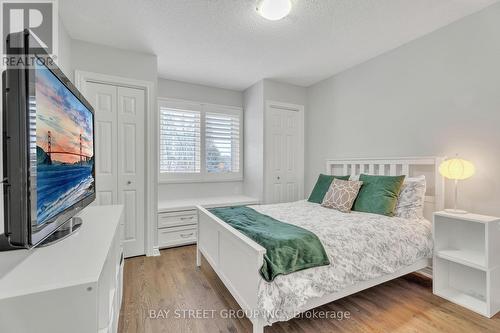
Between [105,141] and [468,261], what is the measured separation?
3.76 metres

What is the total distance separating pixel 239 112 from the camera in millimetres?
4359

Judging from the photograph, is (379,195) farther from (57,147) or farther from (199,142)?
(199,142)

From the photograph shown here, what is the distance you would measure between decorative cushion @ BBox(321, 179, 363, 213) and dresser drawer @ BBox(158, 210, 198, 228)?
72.5 inches

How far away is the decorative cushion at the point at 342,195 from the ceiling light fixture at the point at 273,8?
1.85m

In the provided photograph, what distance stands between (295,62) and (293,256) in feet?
8.51

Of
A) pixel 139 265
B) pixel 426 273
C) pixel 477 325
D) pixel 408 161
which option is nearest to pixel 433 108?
pixel 408 161

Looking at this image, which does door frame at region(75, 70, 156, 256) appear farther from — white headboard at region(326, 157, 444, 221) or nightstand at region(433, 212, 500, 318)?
nightstand at region(433, 212, 500, 318)

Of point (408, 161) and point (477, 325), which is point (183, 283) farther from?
point (408, 161)

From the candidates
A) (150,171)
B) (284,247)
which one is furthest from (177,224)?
(284,247)

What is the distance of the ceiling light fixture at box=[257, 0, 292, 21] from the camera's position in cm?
191

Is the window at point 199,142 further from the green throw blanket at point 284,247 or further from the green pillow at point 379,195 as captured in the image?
the green pillow at point 379,195

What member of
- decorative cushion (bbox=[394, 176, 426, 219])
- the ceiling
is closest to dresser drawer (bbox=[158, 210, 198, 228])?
the ceiling

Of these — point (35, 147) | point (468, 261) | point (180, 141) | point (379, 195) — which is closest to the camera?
point (35, 147)

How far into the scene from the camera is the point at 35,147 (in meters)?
0.87
